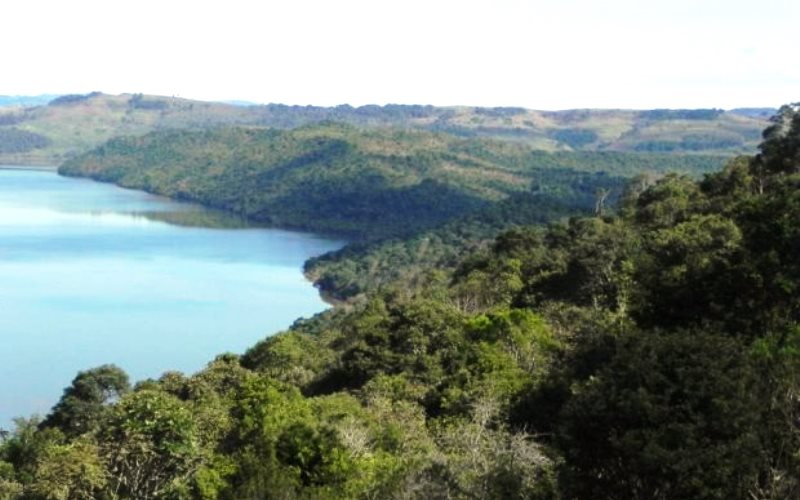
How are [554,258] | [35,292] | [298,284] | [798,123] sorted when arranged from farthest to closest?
[298,284] < [35,292] < [554,258] < [798,123]

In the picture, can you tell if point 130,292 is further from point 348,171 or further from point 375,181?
point 348,171

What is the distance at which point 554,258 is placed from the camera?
38.7m

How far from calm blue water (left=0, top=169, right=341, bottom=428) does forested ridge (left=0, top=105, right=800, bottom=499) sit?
2059 centimetres

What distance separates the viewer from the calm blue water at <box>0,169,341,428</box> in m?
53.4

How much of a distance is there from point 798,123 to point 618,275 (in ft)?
42.5

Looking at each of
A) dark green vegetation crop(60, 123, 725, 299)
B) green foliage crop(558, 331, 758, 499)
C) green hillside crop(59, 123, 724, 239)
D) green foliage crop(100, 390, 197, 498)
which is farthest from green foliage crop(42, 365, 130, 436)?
green hillside crop(59, 123, 724, 239)

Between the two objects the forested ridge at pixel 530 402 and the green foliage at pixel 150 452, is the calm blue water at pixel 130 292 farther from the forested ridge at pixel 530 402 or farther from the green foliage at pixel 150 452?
the green foliage at pixel 150 452

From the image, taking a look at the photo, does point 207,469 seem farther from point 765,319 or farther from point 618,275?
point 618,275

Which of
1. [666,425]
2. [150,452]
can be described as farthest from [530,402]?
[150,452]

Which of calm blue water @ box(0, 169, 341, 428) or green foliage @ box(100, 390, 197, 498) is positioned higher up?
green foliage @ box(100, 390, 197, 498)

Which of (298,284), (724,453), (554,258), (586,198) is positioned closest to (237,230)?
(298,284)

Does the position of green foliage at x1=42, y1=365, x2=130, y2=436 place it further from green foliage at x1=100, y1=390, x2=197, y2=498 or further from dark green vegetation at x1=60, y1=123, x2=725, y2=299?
dark green vegetation at x1=60, y1=123, x2=725, y2=299

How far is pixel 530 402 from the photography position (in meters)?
17.4

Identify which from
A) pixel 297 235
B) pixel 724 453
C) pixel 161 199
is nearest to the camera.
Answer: pixel 724 453
